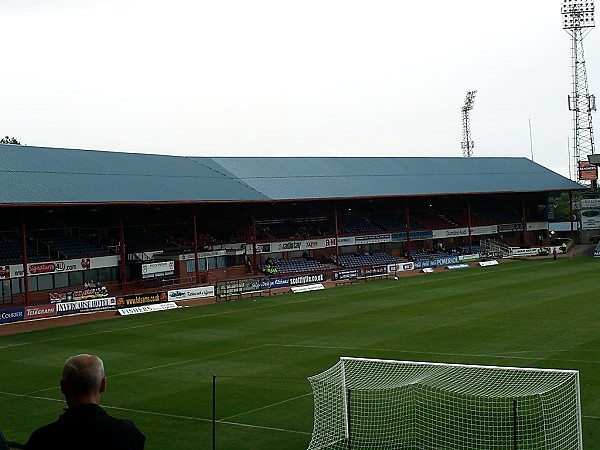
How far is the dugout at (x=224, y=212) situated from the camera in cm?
4716

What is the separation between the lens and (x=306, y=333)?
31.3 metres

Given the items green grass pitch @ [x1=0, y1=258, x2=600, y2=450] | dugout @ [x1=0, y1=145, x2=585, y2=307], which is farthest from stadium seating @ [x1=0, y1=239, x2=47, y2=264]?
green grass pitch @ [x1=0, y1=258, x2=600, y2=450]

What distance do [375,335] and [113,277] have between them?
26694mm

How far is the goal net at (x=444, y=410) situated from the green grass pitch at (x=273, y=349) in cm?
61

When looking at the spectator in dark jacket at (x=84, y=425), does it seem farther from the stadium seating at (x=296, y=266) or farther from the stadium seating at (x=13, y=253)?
the stadium seating at (x=296, y=266)

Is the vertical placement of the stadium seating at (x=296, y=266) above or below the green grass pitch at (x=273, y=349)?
above

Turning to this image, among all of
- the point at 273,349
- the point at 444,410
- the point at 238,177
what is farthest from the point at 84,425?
the point at 238,177

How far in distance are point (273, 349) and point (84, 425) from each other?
76.4 ft

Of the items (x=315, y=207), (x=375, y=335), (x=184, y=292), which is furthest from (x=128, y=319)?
(x=315, y=207)

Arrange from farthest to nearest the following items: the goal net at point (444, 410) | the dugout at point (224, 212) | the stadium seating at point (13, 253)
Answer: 1. the dugout at point (224, 212)
2. the stadium seating at point (13, 253)
3. the goal net at point (444, 410)

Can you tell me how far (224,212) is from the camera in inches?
2473

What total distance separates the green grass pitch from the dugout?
9075 millimetres

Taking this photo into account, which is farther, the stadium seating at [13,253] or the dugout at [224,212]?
the dugout at [224,212]

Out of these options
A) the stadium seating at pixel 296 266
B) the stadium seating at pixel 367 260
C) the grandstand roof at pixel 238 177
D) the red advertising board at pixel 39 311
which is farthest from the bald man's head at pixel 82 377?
the stadium seating at pixel 367 260
